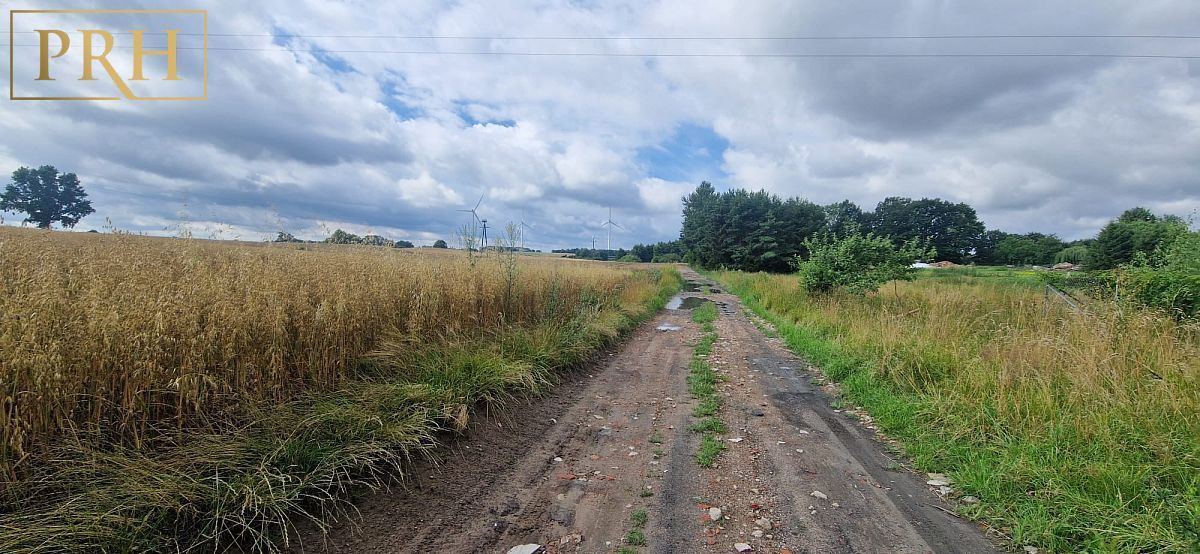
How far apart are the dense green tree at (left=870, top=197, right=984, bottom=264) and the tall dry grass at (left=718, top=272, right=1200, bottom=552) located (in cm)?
8847

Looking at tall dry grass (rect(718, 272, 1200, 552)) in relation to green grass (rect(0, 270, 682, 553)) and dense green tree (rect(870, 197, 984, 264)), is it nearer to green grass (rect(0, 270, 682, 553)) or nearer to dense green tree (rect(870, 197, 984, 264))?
green grass (rect(0, 270, 682, 553))

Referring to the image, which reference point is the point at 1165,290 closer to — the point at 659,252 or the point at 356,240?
the point at 356,240

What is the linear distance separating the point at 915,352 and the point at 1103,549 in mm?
3877

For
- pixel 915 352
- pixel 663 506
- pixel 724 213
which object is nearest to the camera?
pixel 663 506

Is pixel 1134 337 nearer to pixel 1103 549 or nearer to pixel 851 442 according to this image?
pixel 851 442

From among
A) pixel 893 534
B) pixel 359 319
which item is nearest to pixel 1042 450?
pixel 893 534

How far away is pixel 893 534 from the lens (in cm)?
289

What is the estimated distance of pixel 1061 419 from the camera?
3.89m

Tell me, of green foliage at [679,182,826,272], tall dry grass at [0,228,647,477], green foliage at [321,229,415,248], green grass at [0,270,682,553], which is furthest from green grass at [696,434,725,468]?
green foliage at [679,182,826,272]

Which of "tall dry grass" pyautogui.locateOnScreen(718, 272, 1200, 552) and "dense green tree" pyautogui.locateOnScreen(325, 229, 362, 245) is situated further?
"dense green tree" pyautogui.locateOnScreen(325, 229, 362, 245)

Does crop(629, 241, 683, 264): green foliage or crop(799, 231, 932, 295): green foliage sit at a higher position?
crop(629, 241, 683, 264): green foliage

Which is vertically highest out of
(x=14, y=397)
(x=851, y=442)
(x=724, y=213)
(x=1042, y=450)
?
(x=724, y=213)

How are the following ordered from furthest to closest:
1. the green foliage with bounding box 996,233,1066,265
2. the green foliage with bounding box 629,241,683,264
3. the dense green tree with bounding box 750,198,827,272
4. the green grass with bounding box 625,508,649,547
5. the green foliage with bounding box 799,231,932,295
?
the green foliage with bounding box 629,241,683,264 < the green foliage with bounding box 996,233,1066,265 < the dense green tree with bounding box 750,198,827,272 < the green foliage with bounding box 799,231,932,295 < the green grass with bounding box 625,508,649,547

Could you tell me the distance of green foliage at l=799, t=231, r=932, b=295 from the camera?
12.0m
